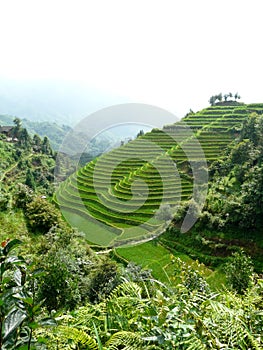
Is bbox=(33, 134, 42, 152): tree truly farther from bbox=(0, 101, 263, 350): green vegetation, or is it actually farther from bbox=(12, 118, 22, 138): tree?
bbox=(12, 118, 22, 138): tree

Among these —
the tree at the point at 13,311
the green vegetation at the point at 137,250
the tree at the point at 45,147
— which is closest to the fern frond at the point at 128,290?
the green vegetation at the point at 137,250

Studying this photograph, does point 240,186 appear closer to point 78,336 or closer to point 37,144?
point 78,336

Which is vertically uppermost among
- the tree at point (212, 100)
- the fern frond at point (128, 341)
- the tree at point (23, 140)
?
the tree at point (212, 100)

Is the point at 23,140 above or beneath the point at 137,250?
above

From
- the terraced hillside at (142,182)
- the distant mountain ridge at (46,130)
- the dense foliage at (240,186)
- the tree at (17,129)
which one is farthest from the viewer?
the distant mountain ridge at (46,130)

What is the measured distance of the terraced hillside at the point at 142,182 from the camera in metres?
15.4

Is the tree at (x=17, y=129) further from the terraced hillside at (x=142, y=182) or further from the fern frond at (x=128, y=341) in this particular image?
the fern frond at (x=128, y=341)

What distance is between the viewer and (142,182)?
61.9 ft

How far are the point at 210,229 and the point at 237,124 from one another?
14.3 meters

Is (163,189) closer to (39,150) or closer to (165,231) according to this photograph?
(165,231)

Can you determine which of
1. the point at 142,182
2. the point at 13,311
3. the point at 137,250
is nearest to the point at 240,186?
the point at 142,182

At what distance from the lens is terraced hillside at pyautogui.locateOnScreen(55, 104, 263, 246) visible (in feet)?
50.4

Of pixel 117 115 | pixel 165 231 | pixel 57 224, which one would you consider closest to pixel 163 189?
pixel 165 231

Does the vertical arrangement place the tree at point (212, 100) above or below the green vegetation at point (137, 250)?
above
